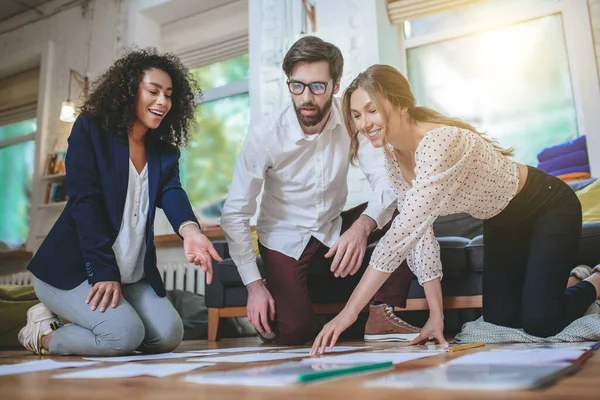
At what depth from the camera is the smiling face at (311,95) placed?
1716 mm

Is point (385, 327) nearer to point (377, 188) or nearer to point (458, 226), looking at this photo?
point (377, 188)

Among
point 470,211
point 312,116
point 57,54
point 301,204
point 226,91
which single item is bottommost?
point 470,211

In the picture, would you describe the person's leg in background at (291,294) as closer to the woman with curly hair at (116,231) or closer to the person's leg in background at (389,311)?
the person's leg in background at (389,311)

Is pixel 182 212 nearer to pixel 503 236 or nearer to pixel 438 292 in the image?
pixel 438 292

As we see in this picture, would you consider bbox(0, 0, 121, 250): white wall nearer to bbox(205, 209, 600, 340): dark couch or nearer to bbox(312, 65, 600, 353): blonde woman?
bbox(205, 209, 600, 340): dark couch

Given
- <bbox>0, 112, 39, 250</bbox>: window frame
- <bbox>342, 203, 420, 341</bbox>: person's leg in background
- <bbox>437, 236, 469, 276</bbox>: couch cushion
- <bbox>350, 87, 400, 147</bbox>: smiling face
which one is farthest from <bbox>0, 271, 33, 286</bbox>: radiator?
<bbox>350, 87, 400, 147</bbox>: smiling face

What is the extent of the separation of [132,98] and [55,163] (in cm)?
290

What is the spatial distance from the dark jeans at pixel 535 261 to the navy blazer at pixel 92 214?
0.94 meters

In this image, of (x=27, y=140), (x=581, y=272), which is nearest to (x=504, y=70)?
(x=581, y=272)

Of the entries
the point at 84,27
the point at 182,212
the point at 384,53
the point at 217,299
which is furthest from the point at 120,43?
the point at 182,212

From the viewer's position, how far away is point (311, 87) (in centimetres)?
172

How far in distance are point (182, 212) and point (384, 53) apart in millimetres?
2037

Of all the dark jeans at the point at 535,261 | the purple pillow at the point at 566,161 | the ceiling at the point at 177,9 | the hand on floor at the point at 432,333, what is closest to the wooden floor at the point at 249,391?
the hand on floor at the point at 432,333

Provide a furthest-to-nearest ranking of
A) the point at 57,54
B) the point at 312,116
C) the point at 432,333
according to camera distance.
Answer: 1. the point at 57,54
2. the point at 312,116
3. the point at 432,333
